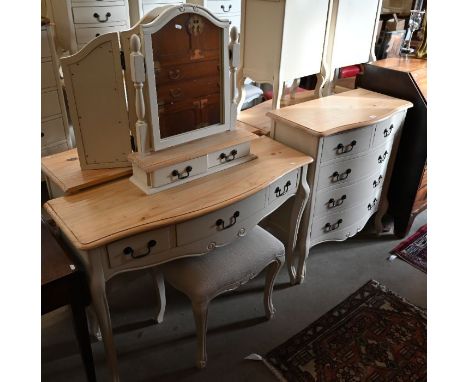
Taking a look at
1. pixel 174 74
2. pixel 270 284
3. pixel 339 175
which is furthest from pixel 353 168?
pixel 174 74

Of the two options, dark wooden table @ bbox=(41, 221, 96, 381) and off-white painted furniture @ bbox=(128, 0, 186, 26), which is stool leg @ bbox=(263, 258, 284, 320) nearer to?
dark wooden table @ bbox=(41, 221, 96, 381)

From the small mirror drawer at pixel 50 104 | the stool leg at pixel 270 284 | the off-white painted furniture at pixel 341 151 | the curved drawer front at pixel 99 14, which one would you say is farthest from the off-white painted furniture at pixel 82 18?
the stool leg at pixel 270 284

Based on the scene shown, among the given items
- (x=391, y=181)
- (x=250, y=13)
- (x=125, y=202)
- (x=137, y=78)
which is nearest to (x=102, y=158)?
(x=125, y=202)

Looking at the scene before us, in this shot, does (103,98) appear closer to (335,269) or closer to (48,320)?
(48,320)

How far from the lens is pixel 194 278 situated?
1.56 m

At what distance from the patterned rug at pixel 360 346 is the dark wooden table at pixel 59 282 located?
0.83 metres

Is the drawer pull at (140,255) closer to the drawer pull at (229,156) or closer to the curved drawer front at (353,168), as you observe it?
the drawer pull at (229,156)

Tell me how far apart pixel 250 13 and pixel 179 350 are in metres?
1.55

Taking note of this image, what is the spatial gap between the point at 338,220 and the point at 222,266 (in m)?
0.83

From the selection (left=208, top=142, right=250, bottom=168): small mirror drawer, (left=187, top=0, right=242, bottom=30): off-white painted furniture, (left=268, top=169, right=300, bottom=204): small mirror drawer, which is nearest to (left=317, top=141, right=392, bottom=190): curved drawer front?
(left=268, top=169, right=300, bottom=204): small mirror drawer

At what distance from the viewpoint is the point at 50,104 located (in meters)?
2.48

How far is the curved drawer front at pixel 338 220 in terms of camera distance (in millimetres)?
2125

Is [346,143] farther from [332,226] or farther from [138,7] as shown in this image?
[138,7]

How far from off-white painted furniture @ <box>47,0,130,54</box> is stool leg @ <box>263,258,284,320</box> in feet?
5.59
